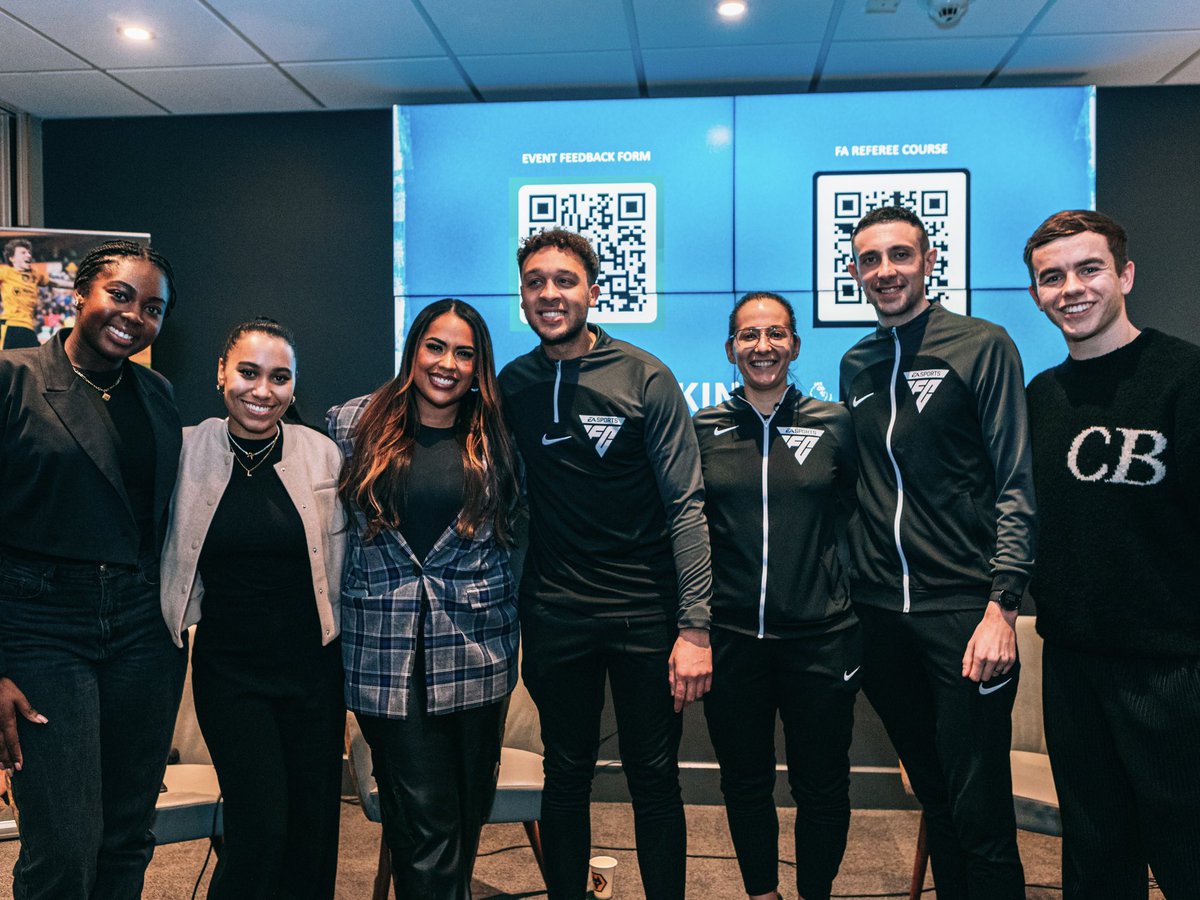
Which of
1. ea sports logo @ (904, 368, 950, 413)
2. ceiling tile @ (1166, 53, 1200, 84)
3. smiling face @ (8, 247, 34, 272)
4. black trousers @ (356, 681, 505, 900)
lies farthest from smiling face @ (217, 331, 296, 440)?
ceiling tile @ (1166, 53, 1200, 84)

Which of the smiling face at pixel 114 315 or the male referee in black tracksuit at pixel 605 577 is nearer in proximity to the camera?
the smiling face at pixel 114 315

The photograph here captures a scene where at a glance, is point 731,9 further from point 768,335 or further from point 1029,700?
point 1029,700

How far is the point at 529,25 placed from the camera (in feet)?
10.8

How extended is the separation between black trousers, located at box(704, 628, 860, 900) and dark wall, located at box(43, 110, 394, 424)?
102 inches

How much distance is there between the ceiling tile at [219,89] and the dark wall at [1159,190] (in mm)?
3557

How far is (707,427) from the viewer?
7.27 ft

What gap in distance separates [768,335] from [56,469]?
1.56 metres

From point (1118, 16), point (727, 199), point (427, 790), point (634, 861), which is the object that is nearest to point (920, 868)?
point (634, 861)

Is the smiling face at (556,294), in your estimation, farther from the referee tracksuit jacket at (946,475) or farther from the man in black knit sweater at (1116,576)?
the man in black knit sweater at (1116,576)

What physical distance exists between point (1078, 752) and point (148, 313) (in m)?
2.13

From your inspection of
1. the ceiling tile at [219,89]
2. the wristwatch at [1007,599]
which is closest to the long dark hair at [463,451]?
the wristwatch at [1007,599]

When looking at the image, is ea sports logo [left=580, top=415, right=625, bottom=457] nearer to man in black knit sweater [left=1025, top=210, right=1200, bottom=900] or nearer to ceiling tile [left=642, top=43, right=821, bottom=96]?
man in black knit sweater [left=1025, top=210, right=1200, bottom=900]

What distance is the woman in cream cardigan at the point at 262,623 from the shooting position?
188 cm

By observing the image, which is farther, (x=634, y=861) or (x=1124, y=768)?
(x=634, y=861)
